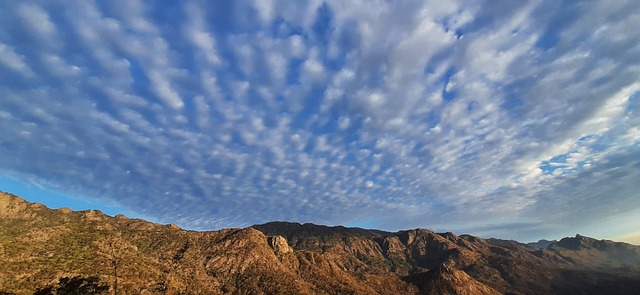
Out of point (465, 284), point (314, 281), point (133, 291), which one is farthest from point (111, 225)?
point (465, 284)

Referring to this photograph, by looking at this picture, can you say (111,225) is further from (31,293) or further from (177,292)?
(31,293)

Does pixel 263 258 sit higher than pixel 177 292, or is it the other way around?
pixel 263 258

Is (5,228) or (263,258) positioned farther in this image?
(263,258)

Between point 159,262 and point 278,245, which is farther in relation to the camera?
point 278,245

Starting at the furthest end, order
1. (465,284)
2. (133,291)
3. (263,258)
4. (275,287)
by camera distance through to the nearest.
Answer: (465,284), (263,258), (275,287), (133,291)

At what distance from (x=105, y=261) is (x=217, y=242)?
59.9 m

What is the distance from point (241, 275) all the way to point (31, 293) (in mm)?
73438

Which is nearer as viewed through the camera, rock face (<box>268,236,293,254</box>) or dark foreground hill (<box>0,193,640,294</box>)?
dark foreground hill (<box>0,193,640,294</box>)

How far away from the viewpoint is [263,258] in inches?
5856

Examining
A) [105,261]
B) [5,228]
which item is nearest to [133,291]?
[105,261]

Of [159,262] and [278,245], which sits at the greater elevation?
[278,245]

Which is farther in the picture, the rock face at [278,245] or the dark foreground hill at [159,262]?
the rock face at [278,245]

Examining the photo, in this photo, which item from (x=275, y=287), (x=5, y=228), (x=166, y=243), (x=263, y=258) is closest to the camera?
(x=5, y=228)

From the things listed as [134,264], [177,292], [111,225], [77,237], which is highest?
[111,225]
